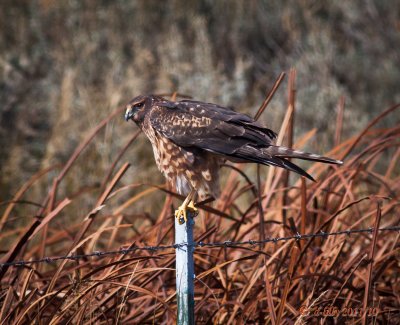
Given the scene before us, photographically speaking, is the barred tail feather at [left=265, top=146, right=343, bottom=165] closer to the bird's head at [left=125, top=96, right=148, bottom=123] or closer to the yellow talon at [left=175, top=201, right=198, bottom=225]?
the yellow talon at [left=175, top=201, right=198, bottom=225]

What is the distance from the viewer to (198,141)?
4.41 meters

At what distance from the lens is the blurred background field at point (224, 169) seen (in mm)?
4297

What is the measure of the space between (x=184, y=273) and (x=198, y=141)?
42.2 inches

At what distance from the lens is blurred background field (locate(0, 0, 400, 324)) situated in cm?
430

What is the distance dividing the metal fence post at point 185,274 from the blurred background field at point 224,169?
0.17m

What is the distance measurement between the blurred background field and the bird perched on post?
0.23 metres

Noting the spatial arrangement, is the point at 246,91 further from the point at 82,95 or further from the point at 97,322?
the point at 97,322

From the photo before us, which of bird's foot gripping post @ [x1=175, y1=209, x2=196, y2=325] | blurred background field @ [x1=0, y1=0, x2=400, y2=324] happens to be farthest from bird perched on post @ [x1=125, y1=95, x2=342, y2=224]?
bird's foot gripping post @ [x1=175, y1=209, x2=196, y2=325]

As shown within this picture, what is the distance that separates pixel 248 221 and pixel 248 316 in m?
1.32

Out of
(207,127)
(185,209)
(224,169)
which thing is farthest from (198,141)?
(224,169)

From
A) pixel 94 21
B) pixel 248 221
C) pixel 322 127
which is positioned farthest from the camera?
pixel 94 21

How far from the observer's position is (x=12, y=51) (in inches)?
437

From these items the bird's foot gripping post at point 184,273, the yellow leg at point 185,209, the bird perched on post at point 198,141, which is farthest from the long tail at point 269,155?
the bird's foot gripping post at point 184,273


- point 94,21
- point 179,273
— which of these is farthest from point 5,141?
point 179,273
